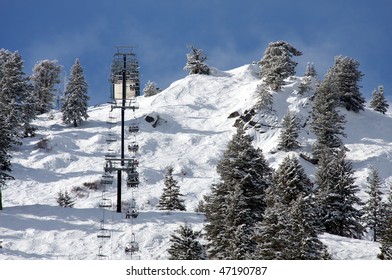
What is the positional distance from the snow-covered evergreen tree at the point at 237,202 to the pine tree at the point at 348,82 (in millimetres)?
46023

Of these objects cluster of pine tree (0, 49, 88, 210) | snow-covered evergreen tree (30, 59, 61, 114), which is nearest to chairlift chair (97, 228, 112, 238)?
cluster of pine tree (0, 49, 88, 210)

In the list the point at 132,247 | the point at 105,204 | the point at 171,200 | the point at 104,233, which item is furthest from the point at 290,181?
the point at 105,204

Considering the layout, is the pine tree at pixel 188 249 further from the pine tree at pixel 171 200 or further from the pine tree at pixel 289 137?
the pine tree at pixel 289 137

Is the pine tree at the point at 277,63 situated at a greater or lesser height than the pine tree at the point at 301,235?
greater

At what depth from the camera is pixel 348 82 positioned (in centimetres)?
7256

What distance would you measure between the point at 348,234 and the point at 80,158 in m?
36.2

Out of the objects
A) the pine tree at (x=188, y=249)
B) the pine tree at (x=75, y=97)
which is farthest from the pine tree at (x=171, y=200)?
the pine tree at (x=75, y=97)

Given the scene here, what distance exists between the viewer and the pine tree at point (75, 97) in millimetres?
69812

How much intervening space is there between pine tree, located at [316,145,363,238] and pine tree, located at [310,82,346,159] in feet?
60.3

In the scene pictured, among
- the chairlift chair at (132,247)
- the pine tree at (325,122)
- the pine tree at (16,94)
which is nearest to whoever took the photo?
the chairlift chair at (132,247)

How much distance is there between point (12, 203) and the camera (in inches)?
1805

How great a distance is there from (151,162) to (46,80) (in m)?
39.8

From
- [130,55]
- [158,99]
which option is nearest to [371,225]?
[130,55]

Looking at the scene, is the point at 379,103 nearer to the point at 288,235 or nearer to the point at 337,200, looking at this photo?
the point at 337,200
